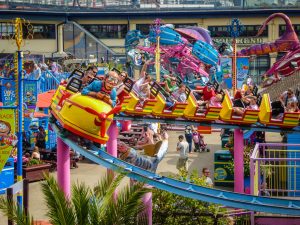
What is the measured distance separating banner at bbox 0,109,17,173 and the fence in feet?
20.3

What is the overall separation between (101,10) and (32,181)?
1686 inches

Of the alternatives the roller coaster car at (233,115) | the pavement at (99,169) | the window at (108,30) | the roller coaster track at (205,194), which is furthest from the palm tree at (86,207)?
the window at (108,30)

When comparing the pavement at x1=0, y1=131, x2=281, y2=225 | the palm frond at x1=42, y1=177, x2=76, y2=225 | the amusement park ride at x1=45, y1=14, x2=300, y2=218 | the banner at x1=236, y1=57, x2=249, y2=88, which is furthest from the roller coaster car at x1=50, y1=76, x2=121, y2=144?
the banner at x1=236, y1=57, x2=249, y2=88

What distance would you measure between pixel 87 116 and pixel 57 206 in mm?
4967

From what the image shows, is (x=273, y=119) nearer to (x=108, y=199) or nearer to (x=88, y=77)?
(x=88, y=77)

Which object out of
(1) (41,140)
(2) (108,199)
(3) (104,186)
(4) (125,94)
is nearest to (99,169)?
(1) (41,140)

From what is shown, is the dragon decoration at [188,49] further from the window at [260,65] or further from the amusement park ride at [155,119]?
the window at [260,65]

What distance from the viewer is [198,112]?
16.9m

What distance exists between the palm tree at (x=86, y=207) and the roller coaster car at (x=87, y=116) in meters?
4.59

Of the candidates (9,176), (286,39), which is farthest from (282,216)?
(286,39)

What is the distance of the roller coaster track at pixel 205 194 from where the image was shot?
40.2ft

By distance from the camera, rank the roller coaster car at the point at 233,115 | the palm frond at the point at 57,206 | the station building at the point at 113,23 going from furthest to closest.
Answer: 1. the station building at the point at 113,23
2. the roller coaster car at the point at 233,115
3. the palm frond at the point at 57,206

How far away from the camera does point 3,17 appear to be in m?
56.3

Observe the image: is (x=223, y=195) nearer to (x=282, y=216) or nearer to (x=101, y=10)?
(x=282, y=216)
